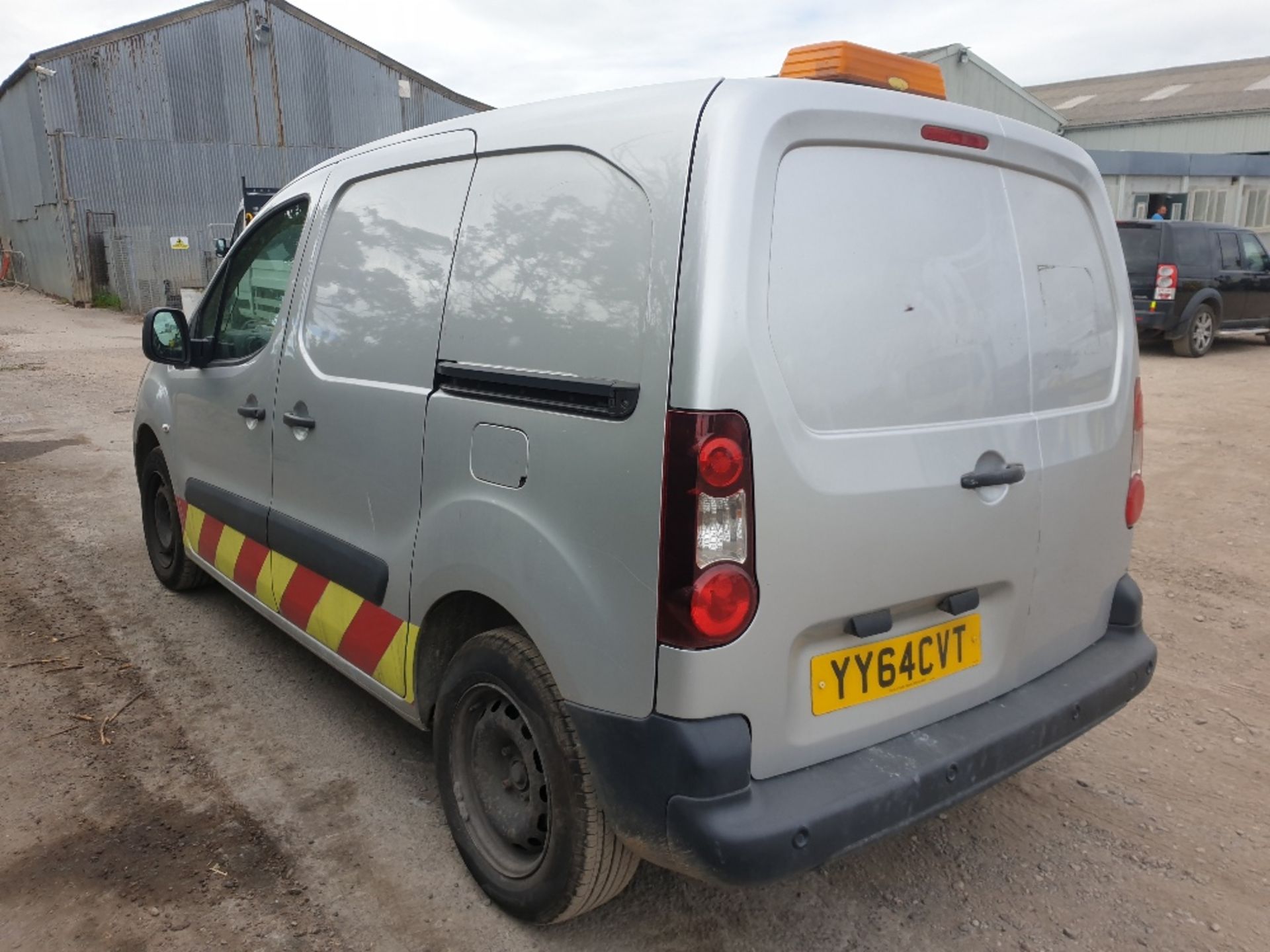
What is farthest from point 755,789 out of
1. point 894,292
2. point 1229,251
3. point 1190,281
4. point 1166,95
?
point 1166,95

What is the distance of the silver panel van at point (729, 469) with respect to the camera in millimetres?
1917

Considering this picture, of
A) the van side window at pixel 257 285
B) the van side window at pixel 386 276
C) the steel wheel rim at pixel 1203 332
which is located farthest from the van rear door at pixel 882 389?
the steel wheel rim at pixel 1203 332

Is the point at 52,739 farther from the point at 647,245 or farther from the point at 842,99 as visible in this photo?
the point at 842,99

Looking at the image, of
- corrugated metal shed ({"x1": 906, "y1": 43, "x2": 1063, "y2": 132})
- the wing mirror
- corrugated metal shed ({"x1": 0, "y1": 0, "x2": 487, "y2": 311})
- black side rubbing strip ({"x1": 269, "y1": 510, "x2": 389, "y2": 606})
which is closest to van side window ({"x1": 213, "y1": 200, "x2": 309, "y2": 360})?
the wing mirror

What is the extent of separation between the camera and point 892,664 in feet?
7.16

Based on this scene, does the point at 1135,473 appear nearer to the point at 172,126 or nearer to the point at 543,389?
the point at 543,389

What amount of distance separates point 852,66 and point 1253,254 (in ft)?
48.9

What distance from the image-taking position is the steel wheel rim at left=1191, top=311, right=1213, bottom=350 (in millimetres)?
13266

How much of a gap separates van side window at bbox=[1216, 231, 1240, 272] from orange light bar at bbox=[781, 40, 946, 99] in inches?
530

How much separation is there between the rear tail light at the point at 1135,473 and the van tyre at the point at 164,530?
377 cm

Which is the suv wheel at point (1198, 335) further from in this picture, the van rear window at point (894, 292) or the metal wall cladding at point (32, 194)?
the metal wall cladding at point (32, 194)

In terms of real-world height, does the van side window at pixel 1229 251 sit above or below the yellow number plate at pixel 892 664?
above

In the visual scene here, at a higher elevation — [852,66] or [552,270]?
[852,66]

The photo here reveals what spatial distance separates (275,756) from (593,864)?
5.09ft
